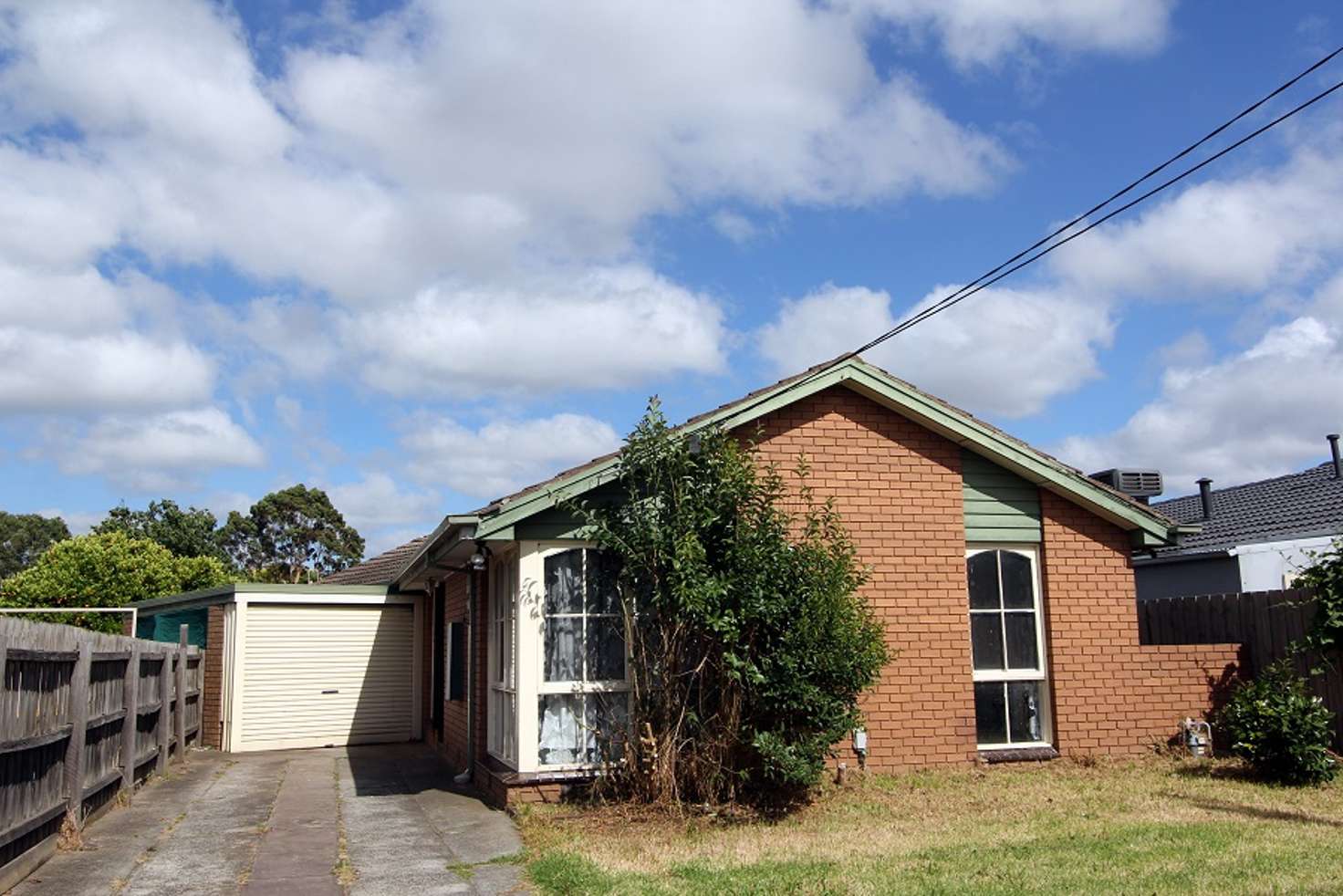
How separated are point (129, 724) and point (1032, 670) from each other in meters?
9.35

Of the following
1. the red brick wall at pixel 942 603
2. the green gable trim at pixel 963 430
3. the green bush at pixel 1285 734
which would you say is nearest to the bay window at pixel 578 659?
the green gable trim at pixel 963 430

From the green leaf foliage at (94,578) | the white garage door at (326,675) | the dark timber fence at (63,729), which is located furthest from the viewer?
the green leaf foliage at (94,578)

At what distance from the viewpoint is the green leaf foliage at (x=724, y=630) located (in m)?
9.70

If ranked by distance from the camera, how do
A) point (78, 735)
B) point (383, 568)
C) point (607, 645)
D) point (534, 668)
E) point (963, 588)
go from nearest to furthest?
1. point (78, 735)
2. point (534, 668)
3. point (607, 645)
4. point (963, 588)
5. point (383, 568)

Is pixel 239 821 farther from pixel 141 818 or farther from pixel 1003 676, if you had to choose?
pixel 1003 676

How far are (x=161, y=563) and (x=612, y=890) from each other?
2441 cm

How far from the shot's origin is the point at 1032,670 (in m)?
12.2

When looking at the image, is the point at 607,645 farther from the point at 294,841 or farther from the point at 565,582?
the point at 294,841

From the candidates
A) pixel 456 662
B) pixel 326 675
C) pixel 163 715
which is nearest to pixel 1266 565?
pixel 456 662

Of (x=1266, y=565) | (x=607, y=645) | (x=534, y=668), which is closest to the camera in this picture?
(x=534, y=668)

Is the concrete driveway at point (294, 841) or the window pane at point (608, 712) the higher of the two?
A: the window pane at point (608, 712)

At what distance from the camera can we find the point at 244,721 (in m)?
17.6

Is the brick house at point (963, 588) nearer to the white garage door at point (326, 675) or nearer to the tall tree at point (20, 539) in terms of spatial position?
the white garage door at point (326, 675)

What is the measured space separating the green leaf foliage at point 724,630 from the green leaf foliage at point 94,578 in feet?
66.3
